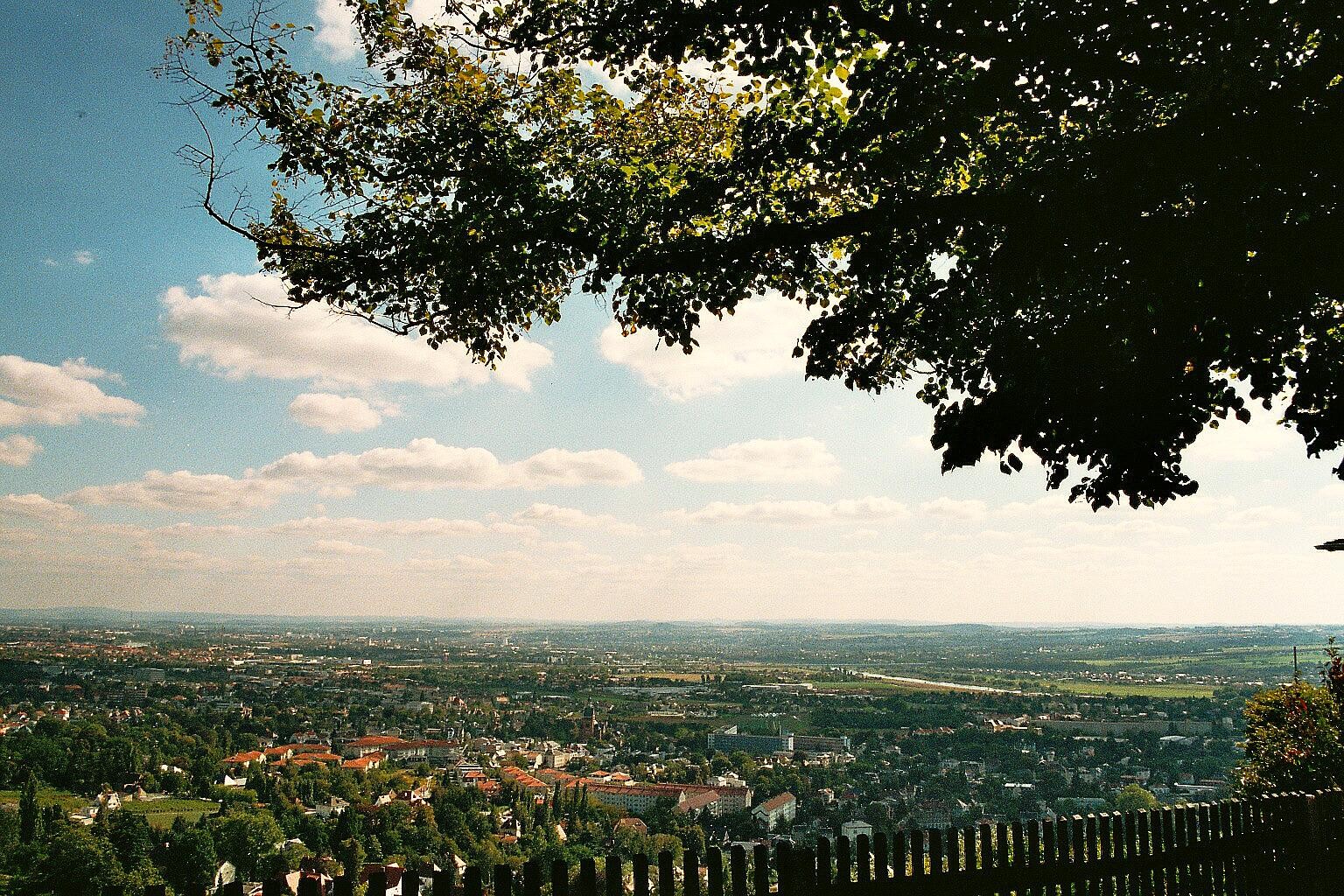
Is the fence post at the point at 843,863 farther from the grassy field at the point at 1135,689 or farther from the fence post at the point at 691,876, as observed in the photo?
the grassy field at the point at 1135,689

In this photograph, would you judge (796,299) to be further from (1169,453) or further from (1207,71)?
(1207,71)

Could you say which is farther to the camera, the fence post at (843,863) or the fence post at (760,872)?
the fence post at (843,863)

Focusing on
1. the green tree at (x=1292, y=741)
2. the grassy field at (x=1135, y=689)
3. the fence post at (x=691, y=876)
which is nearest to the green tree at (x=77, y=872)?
the fence post at (x=691, y=876)

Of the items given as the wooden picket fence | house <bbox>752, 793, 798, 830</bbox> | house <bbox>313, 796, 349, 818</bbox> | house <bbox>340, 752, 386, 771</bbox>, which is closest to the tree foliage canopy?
the wooden picket fence

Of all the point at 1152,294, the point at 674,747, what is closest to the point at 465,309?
the point at 1152,294

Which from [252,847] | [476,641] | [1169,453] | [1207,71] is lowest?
[476,641]

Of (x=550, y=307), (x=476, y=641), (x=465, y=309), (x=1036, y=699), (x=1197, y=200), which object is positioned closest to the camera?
(x=1197, y=200)

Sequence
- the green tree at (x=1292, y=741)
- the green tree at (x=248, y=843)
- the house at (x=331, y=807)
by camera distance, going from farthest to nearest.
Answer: the house at (x=331, y=807)
the green tree at (x=248, y=843)
the green tree at (x=1292, y=741)

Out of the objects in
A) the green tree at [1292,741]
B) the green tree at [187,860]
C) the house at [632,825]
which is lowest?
the house at [632,825]

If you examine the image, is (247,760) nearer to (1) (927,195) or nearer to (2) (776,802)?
(2) (776,802)
